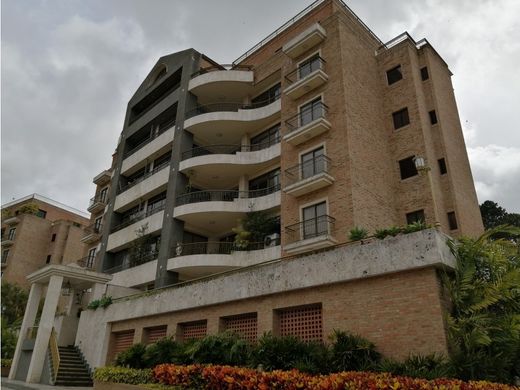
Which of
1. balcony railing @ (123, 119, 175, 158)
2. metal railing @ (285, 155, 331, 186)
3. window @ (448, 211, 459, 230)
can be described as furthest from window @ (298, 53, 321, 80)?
balcony railing @ (123, 119, 175, 158)

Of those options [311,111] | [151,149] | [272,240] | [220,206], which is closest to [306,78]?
[311,111]

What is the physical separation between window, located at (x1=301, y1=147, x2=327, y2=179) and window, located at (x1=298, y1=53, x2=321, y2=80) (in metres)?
5.09

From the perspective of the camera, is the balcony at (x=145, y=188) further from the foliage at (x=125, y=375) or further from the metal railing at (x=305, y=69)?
the foliage at (x=125, y=375)

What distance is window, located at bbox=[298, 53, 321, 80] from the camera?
24891 mm

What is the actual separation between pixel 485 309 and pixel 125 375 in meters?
11.4

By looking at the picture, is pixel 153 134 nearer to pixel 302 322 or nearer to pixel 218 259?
pixel 218 259

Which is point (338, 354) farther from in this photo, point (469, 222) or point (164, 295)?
point (469, 222)

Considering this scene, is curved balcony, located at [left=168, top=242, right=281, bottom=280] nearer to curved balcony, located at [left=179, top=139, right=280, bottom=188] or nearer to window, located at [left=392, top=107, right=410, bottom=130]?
curved balcony, located at [left=179, top=139, right=280, bottom=188]

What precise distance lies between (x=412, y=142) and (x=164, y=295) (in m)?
15.6

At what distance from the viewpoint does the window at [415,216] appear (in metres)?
21.9

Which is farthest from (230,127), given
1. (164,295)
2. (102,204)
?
(102,204)

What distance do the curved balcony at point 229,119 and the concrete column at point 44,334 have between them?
13109 millimetres

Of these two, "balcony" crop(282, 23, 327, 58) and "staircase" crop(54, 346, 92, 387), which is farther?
"balcony" crop(282, 23, 327, 58)

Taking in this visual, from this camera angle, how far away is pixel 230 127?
1137 inches
